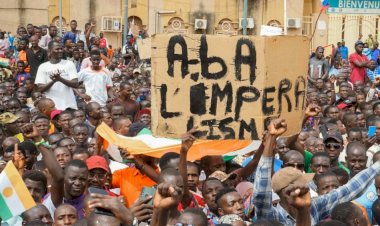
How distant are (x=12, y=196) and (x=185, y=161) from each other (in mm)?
1233

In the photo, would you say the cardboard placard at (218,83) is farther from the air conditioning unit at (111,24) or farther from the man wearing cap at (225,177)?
the air conditioning unit at (111,24)

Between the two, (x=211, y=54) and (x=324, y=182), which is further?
(x=324, y=182)

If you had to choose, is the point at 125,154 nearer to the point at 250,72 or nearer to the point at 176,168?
the point at 176,168

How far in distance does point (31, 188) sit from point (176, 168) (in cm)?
108

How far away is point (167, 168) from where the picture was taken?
7.19 meters

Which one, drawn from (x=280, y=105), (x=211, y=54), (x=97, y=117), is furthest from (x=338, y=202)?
(x=97, y=117)

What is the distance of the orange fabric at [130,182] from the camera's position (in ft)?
26.0

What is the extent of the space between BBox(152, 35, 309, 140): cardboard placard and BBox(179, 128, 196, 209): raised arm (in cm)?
8

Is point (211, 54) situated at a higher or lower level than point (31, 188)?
higher

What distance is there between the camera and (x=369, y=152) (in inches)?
391

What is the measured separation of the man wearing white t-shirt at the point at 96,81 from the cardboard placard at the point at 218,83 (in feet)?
21.7

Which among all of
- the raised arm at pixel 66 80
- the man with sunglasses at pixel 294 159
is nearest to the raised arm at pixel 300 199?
the man with sunglasses at pixel 294 159

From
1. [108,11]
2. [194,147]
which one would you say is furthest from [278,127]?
[108,11]

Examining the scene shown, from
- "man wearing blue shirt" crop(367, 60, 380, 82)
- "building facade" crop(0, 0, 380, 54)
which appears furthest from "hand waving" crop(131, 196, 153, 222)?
"building facade" crop(0, 0, 380, 54)
